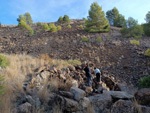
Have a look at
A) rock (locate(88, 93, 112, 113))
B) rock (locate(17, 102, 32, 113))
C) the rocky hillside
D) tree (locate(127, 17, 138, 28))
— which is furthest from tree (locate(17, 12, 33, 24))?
rock (locate(88, 93, 112, 113))

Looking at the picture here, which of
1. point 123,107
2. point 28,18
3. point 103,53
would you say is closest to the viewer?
point 123,107

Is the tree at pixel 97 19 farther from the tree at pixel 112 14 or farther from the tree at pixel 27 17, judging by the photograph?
the tree at pixel 27 17

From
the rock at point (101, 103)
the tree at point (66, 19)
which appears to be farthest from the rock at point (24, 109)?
the tree at point (66, 19)

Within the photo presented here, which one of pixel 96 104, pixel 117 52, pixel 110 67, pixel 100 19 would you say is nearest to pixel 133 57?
pixel 117 52

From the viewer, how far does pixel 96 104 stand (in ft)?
10.4

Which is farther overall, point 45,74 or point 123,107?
point 45,74

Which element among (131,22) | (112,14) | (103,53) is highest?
(112,14)

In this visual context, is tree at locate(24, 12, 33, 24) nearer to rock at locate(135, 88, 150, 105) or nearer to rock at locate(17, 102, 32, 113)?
rock at locate(17, 102, 32, 113)

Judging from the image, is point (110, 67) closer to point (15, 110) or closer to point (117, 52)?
point (117, 52)

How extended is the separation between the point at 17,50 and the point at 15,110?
1352 cm

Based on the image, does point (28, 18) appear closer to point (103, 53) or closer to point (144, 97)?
point (103, 53)

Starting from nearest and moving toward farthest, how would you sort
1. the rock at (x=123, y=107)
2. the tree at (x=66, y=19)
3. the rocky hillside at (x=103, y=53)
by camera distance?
the rock at (x=123, y=107)
the rocky hillside at (x=103, y=53)
the tree at (x=66, y=19)

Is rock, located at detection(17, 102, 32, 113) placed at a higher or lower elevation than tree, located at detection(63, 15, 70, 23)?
lower

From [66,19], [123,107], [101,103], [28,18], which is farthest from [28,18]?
[123,107]
